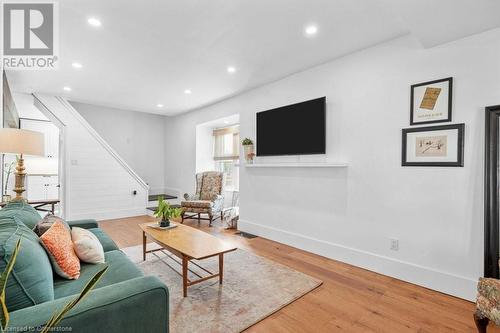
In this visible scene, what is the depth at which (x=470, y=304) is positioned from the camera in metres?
2.23

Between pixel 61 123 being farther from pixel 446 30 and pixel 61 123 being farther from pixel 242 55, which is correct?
pixel 446 30

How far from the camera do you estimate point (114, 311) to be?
1075 mm

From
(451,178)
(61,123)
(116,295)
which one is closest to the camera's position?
(116,295)

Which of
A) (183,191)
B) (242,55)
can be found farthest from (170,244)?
(183,191)

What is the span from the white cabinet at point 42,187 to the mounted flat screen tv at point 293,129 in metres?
5.26

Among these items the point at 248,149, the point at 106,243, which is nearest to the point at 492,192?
the point at 248,149

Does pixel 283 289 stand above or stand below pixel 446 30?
below

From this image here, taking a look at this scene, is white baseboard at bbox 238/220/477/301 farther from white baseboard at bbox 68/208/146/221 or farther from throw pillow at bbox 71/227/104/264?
white baseboard at bbox 68/208/146/221

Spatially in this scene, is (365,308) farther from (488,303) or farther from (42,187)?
(42,187)

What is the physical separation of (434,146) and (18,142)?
4.32m

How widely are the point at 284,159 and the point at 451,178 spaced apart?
209 centimetres

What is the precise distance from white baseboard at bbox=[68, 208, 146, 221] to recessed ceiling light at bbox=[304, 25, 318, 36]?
5426 millimetres

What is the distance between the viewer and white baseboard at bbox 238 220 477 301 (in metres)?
2.33

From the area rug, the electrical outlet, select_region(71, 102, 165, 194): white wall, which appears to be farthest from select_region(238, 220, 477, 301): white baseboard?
select_region(71, 102, 165, 194): white wall
